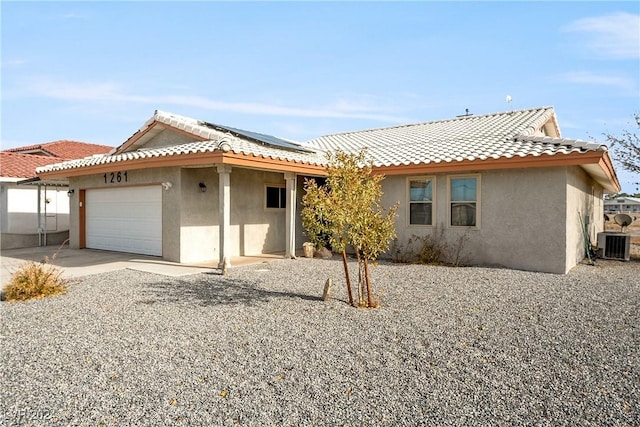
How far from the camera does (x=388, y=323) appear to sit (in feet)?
18.5

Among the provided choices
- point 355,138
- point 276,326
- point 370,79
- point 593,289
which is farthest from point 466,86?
point 276,326

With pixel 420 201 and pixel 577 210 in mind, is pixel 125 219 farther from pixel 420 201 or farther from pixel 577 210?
pixel 577 210

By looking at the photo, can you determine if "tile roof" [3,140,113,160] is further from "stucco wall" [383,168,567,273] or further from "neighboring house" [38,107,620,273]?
"stucco wall" [383,168,567,273]

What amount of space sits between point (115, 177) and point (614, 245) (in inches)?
658

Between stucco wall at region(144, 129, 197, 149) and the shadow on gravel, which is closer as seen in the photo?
the shadow on gravel

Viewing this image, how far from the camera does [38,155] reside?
2438 cm

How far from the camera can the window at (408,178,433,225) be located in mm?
11805

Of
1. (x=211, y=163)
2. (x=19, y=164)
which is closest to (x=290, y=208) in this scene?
(x=211, y=163)

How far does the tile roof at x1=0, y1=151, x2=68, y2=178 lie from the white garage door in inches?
229

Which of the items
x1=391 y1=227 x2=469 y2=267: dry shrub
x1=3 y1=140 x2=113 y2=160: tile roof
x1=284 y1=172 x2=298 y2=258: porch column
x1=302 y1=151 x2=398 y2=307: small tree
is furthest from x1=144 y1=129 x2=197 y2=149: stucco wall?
x1=3 y1=140 x2=113 y2=160: tile roof

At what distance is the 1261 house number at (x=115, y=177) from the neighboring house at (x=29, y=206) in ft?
14.4

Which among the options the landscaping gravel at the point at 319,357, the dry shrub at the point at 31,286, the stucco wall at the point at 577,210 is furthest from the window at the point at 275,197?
the stucco wall at the point at 577,210

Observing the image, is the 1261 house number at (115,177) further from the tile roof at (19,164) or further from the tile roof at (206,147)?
the tile roof at (19,164)

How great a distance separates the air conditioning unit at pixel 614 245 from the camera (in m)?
12.7
